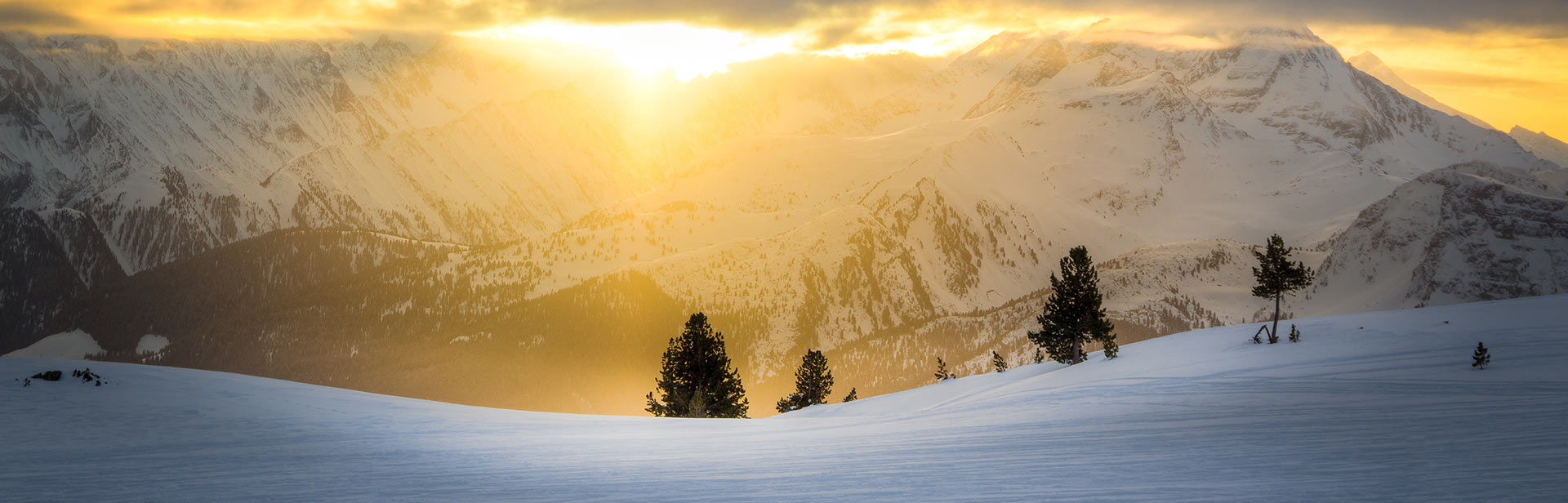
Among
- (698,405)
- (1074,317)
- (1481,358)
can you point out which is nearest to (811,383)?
(698,405)

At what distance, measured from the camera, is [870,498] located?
1507 centimetres

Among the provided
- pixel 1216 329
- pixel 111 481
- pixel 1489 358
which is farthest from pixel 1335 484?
pixel 1216 329

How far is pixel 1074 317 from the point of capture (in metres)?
70.1

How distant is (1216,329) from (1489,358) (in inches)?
1468

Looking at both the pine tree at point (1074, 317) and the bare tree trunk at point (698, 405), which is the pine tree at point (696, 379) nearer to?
the bare tree trunk at point (698, 405)

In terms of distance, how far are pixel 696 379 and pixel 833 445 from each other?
191ft

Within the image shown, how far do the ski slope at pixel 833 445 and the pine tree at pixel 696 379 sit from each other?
47472 mm

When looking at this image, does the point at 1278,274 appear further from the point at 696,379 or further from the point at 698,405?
the point at 696,379

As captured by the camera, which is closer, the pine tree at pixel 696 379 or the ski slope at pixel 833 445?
the ski slope at pixel 833 445

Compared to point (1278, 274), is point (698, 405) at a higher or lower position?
lower

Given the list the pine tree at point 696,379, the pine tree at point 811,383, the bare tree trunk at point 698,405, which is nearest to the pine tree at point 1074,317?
the pine tree at point 696,379

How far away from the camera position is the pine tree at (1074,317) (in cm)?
6850

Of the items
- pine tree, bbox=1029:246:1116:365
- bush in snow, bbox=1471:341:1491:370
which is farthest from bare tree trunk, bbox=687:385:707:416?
bush in snow, bbox=1471:341:1491:370

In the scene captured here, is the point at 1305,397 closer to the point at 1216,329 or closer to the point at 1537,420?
the point at 1537,420
